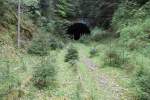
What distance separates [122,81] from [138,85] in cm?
202

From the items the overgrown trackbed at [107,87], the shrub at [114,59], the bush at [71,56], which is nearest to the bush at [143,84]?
the overgrown trackbed at [107,87]

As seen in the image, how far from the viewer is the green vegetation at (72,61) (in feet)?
31.9

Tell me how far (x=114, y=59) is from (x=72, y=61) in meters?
2.62

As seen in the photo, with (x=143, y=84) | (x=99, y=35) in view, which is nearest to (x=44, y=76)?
(x=143, y=84)

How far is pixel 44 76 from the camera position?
10.5m

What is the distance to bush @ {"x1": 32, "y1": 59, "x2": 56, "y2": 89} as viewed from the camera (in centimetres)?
1033

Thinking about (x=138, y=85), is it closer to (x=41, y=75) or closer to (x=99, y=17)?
(x=41, y=75)

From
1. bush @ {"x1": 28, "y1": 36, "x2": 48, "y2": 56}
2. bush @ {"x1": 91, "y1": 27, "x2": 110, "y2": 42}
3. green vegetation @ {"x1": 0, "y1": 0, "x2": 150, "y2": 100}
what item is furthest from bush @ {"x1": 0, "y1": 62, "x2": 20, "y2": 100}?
bush @ {"x1": 91, "y1": 27, "x2": 110, "y2": 42}

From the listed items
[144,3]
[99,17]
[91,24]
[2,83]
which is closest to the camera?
[2,83]

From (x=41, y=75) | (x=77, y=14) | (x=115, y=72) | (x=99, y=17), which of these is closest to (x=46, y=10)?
(x=99, y=17)

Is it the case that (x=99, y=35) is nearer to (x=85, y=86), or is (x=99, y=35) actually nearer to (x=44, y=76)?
(x=85, y=86)

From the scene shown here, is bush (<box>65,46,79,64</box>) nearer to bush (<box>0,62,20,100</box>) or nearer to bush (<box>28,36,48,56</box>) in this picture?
bush (<box>28,36,48,56</box>)

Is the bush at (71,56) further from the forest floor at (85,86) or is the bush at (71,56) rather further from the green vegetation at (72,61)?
the forest floor at (85,86)

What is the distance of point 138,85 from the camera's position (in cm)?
983
